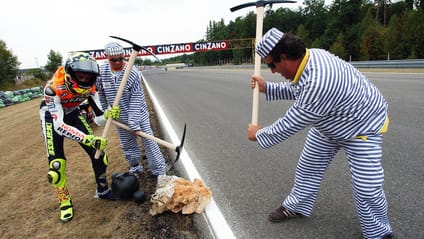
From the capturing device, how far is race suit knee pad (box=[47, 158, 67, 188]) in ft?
11.3

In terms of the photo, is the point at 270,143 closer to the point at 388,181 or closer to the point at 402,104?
the point at 388,181

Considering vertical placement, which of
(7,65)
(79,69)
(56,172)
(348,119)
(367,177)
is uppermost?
(7,65)

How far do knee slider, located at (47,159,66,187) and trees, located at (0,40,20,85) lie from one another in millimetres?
40063

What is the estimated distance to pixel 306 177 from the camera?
286 centimetres

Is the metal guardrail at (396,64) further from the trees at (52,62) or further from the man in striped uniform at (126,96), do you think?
the trees at (52,62)

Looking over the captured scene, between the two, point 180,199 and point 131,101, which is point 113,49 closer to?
point 131,101

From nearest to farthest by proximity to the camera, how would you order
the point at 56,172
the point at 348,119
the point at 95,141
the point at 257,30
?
A: the point at 348,119 < the point at 257,30 < the point at 95,141 < the point at 56,172

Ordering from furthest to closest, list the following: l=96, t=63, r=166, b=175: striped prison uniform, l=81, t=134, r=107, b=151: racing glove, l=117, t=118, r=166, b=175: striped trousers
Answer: l=117, t=118, r=166, b=175: striped trousers → l=96, t=63, r=166, b=175: striped prison uniform → l=81, t=134, r=107, b=151: racing glove

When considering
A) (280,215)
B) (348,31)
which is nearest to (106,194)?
(280,215)

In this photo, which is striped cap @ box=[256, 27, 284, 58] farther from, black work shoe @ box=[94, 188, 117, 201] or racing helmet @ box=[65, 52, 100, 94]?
black work shoe @ box=[94, 188, 117, 201]

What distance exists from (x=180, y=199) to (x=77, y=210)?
140cm

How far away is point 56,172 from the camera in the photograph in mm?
3471

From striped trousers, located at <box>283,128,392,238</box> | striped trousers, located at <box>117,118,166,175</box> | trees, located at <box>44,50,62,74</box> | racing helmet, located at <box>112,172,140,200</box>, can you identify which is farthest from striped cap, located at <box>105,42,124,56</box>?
trees, located at <box>44,50,62,74</box>

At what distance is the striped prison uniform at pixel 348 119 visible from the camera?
2.16m
